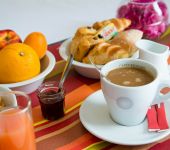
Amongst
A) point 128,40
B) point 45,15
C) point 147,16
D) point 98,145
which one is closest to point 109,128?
point 98,145

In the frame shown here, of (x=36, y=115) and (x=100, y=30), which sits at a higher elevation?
(x=100, y=30)

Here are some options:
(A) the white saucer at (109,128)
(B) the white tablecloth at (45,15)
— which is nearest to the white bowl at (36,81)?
(A) the white saucer at (109,128)

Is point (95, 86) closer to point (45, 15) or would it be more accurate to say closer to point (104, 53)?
point (104, 53)

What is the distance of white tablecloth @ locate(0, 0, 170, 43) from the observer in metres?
1.32

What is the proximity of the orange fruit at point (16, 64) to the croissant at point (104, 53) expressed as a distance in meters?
0.15

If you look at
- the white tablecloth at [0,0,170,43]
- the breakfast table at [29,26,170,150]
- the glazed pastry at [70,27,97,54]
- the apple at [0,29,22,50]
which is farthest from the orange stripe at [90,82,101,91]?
the white tablecloth at [0,0,170,43]

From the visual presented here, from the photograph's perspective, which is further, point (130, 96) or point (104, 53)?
point (104, 53)

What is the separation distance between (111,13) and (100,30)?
0.59 metres

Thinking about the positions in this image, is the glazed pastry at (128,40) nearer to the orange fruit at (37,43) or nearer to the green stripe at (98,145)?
the orange fruit at (37,43)

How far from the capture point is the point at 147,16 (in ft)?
3.19

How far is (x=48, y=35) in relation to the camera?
1.21 m

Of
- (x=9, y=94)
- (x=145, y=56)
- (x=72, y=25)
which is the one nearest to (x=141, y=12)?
(x=145, y=56)

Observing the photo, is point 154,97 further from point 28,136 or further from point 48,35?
point 48,35

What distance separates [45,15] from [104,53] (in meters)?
0.65
